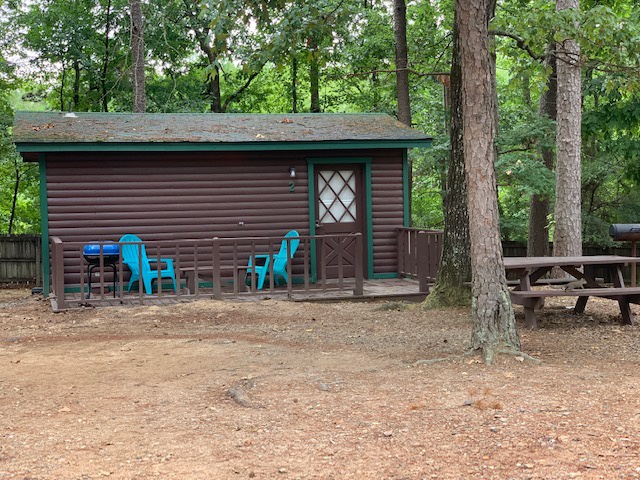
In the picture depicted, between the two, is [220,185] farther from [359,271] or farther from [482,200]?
[482,200]

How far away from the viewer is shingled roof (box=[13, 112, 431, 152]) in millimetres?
12086

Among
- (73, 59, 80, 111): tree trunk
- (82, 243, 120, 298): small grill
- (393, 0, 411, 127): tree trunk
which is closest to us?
(82, 243, 120, 298): small grill

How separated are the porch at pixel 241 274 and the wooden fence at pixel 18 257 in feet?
14.8

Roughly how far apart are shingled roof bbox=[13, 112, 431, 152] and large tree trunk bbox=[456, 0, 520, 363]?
6.10m

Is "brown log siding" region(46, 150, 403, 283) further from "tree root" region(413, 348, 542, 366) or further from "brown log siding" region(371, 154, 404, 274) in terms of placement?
"tree root" region(413, 348, 542, 366)

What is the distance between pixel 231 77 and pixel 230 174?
15.0 metres

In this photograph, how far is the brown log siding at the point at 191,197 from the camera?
1243 centimetres

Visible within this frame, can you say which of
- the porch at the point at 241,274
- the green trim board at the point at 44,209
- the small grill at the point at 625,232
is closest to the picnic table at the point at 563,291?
the small grill at the point at 625,232

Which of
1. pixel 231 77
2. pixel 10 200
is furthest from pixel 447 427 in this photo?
pixel 231 77

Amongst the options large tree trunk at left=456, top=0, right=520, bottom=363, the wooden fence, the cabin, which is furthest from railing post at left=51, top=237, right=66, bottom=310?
the wooden fence

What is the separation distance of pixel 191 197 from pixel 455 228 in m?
4.79

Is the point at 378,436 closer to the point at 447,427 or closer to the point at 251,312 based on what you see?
the point at 447,427

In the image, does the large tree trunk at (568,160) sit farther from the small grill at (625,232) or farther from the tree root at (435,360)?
the tree root at (435,360)

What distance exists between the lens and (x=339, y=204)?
535 inches
